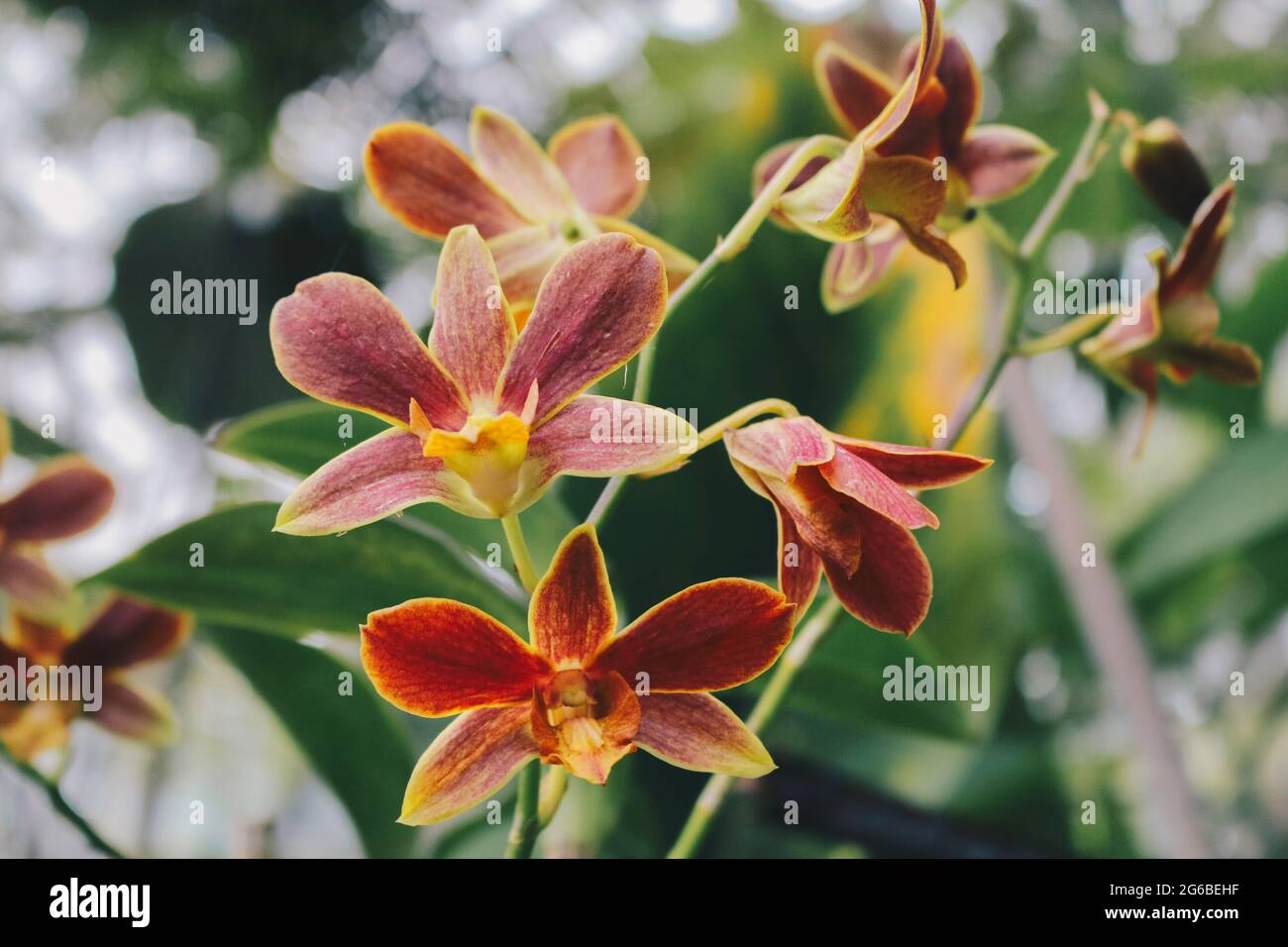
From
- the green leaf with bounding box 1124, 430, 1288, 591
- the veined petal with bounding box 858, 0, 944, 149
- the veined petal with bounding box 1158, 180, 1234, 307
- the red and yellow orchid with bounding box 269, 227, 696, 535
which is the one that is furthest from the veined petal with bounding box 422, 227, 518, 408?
the green leaf with bounding box 1124, 430, 1288, 591

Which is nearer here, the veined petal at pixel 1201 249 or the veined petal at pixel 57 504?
the veined petal at pixel 1201 249

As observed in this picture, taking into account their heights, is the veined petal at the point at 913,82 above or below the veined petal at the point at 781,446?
above

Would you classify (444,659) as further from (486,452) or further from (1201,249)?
(1201,249)

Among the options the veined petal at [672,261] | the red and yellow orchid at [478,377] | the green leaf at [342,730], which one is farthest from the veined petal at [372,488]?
the green leaf at [342,730]

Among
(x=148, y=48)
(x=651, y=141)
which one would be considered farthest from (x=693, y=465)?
(x=148, y=48)

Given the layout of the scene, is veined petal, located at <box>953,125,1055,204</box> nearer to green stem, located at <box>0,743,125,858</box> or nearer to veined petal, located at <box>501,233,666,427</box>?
veined petal, located at <box>501,233,666,427</box>

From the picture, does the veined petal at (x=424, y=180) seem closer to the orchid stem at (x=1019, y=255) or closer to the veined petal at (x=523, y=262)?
the veined petal at (x=523, y=262)

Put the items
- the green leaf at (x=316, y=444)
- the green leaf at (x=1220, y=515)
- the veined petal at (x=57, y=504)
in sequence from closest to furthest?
the green leaf at (x=316, y=444), the veined petal at (x=57, y=504), the green leaf at (x=1220, y=515)
